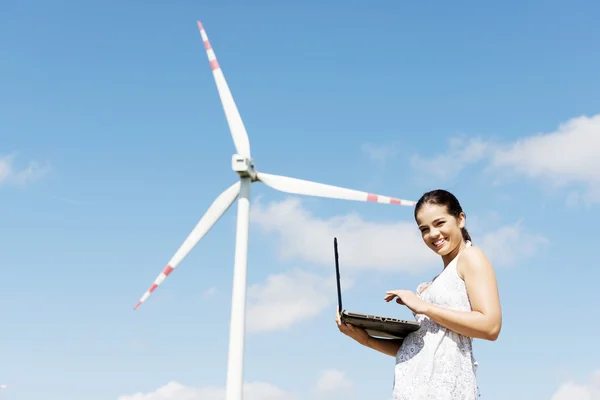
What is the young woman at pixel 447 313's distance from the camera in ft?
20.6

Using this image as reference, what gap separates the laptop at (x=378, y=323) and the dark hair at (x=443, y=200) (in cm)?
101

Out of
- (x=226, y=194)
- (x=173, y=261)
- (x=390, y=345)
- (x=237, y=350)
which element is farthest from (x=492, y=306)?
(x=173, y=261)

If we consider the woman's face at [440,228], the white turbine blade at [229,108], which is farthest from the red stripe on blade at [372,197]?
the woman's face at [440,228]

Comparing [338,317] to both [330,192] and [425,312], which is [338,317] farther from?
[330,192]

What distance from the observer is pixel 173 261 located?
64.2 feet

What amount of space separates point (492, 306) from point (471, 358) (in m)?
0.64

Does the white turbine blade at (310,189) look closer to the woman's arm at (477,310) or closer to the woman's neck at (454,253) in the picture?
the woman's neck at (454,253)

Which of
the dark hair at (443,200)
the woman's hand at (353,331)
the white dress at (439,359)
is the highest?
the dark hair at (443,200)

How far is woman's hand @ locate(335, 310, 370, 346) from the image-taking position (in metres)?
7.25

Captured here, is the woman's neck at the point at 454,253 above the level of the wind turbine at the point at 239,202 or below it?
below

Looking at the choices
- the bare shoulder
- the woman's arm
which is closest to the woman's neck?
the bare shoulder

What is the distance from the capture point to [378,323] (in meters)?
6.59

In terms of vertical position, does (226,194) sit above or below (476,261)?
above

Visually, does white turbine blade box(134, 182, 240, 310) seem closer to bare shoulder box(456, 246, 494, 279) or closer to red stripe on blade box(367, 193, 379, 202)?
red stripe on blade box(367, 193, 379, 202)
